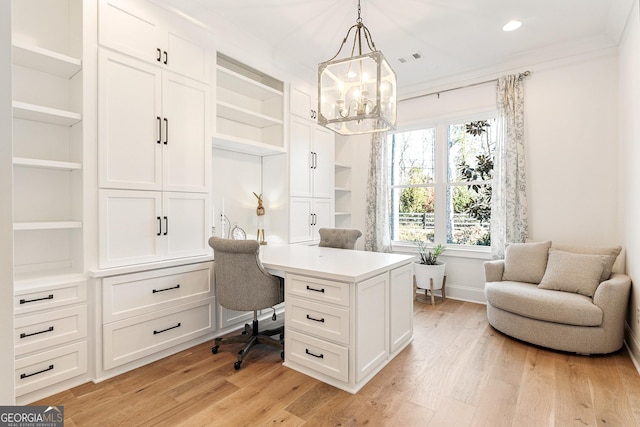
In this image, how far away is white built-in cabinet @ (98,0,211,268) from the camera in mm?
2381

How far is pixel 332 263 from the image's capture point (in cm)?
255

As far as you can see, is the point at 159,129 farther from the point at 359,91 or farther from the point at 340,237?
the point at 340,237

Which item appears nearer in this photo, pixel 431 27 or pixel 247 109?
pixel 431 27

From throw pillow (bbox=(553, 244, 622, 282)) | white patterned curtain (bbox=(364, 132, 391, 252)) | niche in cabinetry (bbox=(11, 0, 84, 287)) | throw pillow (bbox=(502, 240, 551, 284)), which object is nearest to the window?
white patterned curtain (bbox=(364, 132, 391, 252))

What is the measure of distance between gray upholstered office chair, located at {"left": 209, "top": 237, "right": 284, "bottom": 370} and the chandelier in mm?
1172

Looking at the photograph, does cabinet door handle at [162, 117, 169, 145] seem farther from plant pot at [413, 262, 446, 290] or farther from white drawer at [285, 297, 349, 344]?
plant pot at [413, 262, 446, 290]

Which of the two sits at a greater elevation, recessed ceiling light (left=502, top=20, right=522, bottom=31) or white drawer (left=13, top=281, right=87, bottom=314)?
recessed ceiling light (left=502, top=20, right=522, bottom=31)

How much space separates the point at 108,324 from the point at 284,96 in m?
2.89

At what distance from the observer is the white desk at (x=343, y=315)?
2164mm

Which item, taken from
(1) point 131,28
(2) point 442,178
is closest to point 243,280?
(1) point 131,28

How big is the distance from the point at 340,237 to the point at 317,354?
1527mm

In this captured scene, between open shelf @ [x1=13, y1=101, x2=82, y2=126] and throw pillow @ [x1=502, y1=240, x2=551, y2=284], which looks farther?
throw pillow @ [x1=502, y1=240, x2=551, y2=284]

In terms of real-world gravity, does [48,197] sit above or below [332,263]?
above

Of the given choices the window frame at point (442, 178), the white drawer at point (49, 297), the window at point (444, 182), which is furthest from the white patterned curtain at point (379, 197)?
the white drawer at point (49, 297)
